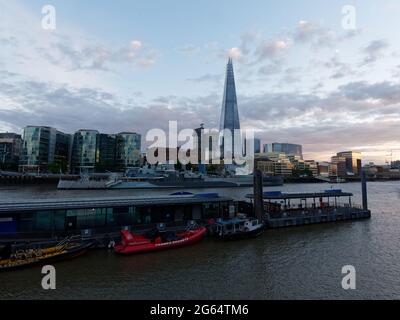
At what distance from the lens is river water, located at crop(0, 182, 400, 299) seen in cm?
1934

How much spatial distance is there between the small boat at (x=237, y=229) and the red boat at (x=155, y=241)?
8.19 feet

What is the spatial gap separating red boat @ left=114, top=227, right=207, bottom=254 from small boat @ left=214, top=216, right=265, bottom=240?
8.19 feet

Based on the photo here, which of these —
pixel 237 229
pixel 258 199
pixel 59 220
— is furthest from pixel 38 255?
pixel 258 199

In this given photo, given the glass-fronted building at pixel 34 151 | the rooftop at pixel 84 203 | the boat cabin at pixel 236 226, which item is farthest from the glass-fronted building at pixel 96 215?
the glass-fronted building at pixel 34 151

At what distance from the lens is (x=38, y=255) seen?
931 inches

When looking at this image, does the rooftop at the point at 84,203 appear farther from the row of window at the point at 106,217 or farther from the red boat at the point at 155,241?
the red boat at the point at 155,241

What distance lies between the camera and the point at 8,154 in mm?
192250

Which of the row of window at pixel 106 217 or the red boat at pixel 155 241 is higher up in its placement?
the row of window at pixel 106 217

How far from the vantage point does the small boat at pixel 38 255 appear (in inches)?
871

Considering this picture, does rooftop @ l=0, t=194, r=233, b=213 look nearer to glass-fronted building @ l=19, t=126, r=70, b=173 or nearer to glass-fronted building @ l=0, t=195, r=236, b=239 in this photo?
glass-fronted building @ l=0, t=195, r=236, b=239

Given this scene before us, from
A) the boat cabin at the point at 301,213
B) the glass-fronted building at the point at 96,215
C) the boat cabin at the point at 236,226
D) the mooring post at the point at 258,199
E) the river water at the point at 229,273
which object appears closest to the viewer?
the river water at the point at 229,273

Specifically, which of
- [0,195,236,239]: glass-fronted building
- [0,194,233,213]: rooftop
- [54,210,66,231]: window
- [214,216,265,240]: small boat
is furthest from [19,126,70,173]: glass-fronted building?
[214,216,265,240]: small boat
